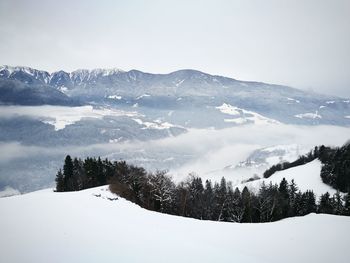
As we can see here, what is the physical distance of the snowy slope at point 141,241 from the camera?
550 inches

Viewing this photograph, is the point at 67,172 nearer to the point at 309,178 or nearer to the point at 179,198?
the point at 179,198

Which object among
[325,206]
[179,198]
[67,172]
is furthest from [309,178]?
[67,172]

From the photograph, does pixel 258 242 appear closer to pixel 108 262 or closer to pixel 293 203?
pixel 108 262

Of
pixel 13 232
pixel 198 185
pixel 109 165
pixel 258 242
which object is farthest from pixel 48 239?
pixel 198 185

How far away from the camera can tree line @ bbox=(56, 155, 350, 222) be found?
5212cm

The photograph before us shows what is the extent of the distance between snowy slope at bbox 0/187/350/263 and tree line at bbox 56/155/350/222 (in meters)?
26.5

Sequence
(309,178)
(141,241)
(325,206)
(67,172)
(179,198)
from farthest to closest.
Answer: (309,178) < (67,172) < (325,206) < (179,198) < (141,241)

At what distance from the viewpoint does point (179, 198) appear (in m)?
59.5

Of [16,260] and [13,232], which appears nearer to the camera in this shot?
[16,260]

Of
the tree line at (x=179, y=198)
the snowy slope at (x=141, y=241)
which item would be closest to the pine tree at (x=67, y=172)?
the tree line at (x=179, y=198)

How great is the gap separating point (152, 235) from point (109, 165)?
2208 inches

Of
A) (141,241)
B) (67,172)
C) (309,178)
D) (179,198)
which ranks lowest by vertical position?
(309,178)

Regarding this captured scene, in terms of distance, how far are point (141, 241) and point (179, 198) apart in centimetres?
4361

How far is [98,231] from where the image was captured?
59.2 ft
